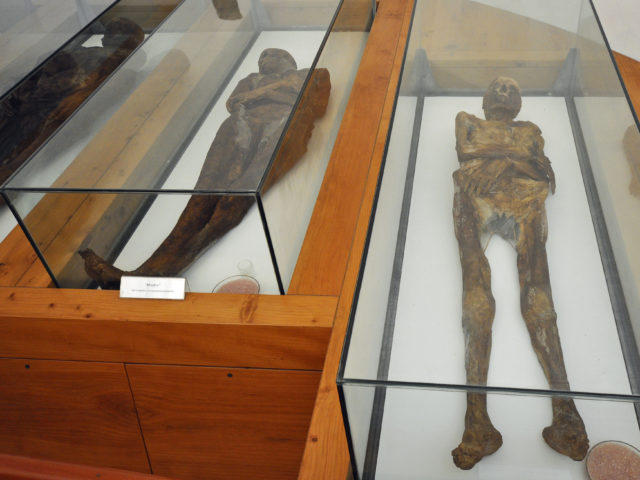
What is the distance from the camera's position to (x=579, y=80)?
2.35 meters

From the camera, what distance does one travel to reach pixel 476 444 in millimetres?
1272

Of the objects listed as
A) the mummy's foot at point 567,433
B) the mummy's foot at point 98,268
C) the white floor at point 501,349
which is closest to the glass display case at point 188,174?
the mummy's foot at point 98,268

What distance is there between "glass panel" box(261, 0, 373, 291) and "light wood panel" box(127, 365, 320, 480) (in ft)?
1.15

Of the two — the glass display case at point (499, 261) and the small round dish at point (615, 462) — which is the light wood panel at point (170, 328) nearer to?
the glass display case at point (499, 261)

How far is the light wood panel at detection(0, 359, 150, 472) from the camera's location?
2176mm

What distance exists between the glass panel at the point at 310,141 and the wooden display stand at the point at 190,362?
2.4 inches

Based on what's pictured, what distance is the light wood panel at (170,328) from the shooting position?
191 cm

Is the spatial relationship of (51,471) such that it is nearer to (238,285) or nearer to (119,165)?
(238,285)

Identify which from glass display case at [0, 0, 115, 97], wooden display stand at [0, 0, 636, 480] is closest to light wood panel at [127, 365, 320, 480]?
wooden display stand at [0, 0, 636, 480]

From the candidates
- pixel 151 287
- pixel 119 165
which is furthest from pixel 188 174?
pixel 151 287

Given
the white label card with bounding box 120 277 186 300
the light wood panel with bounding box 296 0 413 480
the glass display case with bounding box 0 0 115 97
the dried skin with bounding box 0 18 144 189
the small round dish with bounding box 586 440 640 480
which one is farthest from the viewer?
the glass display case with bounding box 0 0 115 97

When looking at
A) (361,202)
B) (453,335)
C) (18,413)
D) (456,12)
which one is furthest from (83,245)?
(456,12)

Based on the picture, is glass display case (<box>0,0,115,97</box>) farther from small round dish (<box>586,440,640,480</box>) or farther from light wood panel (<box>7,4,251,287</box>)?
small round dish (<box>586,440,640,480</box>)

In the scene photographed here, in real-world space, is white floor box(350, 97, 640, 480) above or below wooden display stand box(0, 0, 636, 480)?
above
